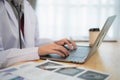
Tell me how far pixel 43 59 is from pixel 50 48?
7 cm

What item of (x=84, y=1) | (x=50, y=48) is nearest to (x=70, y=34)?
(x=84, y=1)

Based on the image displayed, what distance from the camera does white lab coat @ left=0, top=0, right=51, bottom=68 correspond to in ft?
3.20

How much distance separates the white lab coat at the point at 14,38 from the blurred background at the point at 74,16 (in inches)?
27.5

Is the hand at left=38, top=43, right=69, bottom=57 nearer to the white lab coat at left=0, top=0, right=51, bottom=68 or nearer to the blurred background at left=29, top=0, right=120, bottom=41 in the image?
the white lab coat at left=0, top=0, right=51, bottom=68

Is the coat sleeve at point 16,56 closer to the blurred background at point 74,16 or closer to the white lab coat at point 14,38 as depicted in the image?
the white lab coat at point 14,38

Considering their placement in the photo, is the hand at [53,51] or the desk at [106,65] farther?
the hand at [53,51]

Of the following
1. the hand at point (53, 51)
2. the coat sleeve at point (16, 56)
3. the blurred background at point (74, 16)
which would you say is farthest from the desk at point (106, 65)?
the blurred background at point (74, 16)

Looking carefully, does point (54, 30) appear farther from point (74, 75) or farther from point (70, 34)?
point (74, 75)

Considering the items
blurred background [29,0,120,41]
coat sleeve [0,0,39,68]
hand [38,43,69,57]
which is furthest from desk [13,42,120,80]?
blurred background [29,0,120,41]

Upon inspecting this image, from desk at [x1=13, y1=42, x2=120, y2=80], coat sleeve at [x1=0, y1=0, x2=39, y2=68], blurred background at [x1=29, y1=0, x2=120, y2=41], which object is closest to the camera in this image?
desk at [x1=13, y1=42, x2=120, y2=80]

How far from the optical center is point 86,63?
92cm

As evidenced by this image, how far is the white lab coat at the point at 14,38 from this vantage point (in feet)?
3.20

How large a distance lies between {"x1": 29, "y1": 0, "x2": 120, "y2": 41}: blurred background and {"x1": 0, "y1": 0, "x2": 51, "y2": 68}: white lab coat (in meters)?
0.70

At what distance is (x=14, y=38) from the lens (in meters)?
1.32
